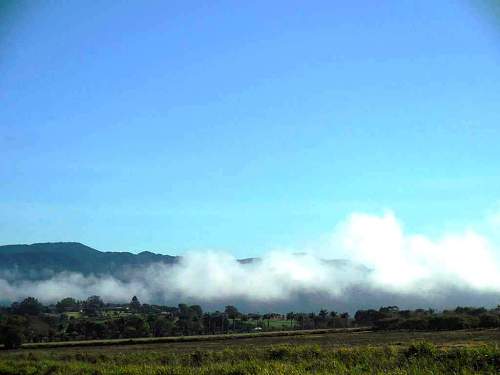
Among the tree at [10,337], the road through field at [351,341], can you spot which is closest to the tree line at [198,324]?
the tree at [10,337]

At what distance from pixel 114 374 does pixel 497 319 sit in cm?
8297

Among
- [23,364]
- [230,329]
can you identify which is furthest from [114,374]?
[230,329]

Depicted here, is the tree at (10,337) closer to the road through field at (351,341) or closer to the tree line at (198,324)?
the tree line at (198,324)

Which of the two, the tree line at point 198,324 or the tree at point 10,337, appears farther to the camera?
the tree line at point 198,324

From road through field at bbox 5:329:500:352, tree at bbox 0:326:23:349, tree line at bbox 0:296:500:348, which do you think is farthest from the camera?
tree line at bbox 0:296:500:348

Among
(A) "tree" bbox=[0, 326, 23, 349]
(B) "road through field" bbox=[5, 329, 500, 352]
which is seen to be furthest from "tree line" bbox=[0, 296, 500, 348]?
(B) "road through field" bbox=[5, 329, 500, 352]

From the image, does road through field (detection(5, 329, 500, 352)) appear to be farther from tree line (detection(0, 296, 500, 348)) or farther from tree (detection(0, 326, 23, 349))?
tree line (detection(0, 296, 500, 348))

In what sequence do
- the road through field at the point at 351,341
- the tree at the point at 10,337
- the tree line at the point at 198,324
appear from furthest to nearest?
the tree line at the point at 198,324 → the tree at the point at 10,337 → the road through field at the point at 351,341

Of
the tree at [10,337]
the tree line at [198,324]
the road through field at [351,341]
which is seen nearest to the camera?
the road through field at [351,341]

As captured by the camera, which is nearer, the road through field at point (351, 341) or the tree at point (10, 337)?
the road through field at point (351, 341)

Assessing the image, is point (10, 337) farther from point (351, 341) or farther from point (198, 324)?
point (198, 324)

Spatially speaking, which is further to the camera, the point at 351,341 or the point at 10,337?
the point at 10,337

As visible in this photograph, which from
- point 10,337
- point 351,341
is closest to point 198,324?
point 10,337

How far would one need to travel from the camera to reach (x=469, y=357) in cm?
2388
